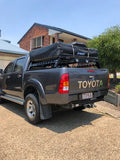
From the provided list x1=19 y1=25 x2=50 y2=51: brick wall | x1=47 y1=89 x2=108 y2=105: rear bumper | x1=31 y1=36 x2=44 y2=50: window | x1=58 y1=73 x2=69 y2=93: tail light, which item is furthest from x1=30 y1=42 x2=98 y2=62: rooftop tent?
x1=31 y1=36 x2=44 y2=50: window

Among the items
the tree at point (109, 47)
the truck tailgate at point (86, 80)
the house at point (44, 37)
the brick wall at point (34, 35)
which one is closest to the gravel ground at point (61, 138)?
the truck tailgate at point (86, 80)

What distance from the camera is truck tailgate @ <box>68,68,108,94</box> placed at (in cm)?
331

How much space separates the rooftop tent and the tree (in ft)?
11.3

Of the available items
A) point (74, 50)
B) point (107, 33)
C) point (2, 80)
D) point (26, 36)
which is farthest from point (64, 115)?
point (26, 36)

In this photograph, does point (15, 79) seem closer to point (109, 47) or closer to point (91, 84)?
point (91, 84)

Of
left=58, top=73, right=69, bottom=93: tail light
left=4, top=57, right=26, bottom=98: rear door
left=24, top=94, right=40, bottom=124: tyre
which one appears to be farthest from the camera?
left=4, top=57, right=26, bottom=98: rear door

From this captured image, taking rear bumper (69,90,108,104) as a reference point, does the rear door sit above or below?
above

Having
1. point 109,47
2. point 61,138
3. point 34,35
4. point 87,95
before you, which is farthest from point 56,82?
point 34,35

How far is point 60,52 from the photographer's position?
3.73m

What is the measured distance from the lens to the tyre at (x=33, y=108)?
374 centimetres

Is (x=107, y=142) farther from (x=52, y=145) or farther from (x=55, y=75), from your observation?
(x=55, y=75)

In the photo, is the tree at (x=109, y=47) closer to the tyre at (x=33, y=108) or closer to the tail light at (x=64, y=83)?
the tail light at (x=64, y=83)

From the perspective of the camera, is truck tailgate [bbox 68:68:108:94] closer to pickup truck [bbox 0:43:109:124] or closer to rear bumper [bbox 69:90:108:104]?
pickup truck [bbox 0:43:109:124]

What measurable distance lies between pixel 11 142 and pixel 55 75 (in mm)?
1752
